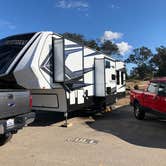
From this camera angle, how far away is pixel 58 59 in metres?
8.91

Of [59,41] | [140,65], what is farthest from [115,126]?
[140,65]

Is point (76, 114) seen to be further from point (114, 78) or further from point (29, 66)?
point (29, 66)

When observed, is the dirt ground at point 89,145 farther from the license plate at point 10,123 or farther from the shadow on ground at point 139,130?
the license plate at point 10,123

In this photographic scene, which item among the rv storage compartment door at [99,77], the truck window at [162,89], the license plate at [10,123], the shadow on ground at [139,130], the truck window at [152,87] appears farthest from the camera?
the rv storage compartment door at [99,77]

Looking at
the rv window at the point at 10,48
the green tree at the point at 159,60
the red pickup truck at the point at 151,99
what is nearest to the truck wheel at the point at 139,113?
the red pickup truck at the point at 151,99

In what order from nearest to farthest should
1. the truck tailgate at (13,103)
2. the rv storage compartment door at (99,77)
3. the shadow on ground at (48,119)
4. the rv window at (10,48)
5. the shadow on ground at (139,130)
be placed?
the truck tailgate at (13,103) → the shadow on ground at (139,130) → the rv window at (10,48) → the shadow on ground at (48,119) → the rv storage compartment door at (99,77)

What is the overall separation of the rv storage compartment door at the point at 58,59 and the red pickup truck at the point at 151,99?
332 cm

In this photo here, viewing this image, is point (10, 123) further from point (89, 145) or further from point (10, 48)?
point (10, 48)

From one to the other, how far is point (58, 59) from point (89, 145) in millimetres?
3199

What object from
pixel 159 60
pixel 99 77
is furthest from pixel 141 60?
pixel 99 77

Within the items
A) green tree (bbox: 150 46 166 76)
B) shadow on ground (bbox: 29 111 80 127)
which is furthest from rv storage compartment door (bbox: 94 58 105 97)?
green tree (bbox: 150 46 166 76)

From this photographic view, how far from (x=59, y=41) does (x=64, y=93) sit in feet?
5.74

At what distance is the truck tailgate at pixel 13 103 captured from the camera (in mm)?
5984

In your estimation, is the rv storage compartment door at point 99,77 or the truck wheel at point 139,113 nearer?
the truck wheel at point 139,113
